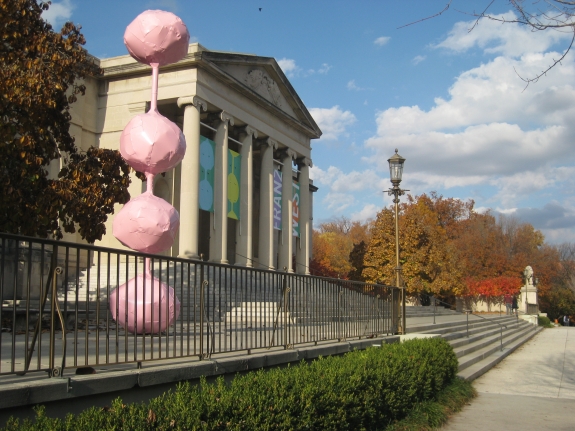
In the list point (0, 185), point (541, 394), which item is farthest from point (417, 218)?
point (0, 185)

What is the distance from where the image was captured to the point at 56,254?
16.4 ft

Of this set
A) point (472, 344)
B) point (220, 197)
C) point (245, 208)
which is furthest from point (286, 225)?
point (472, 344)

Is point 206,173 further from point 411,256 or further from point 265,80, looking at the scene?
point 411,256

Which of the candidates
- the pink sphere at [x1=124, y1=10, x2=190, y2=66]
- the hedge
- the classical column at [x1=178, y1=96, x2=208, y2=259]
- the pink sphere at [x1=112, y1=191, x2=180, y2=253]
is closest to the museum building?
the classical column at [x1=178, y1=96, x2=208, y2=259]

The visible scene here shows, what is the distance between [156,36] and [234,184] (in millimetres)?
21580

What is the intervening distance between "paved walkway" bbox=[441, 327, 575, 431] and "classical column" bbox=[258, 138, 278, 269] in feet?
59.9

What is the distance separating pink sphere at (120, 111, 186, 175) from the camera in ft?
33.8

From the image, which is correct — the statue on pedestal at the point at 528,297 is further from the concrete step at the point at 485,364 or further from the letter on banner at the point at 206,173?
the letter on banner at the point at 206,173

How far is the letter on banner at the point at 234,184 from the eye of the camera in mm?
32125

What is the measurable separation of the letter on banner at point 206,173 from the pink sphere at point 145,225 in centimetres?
1920

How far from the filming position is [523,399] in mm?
11273

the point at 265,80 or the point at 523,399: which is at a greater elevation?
the point at 265,80

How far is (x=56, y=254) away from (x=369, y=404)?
3687 mm

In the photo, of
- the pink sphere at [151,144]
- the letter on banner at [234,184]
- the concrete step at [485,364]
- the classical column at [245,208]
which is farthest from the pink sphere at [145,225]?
the classical column at [245,208]
